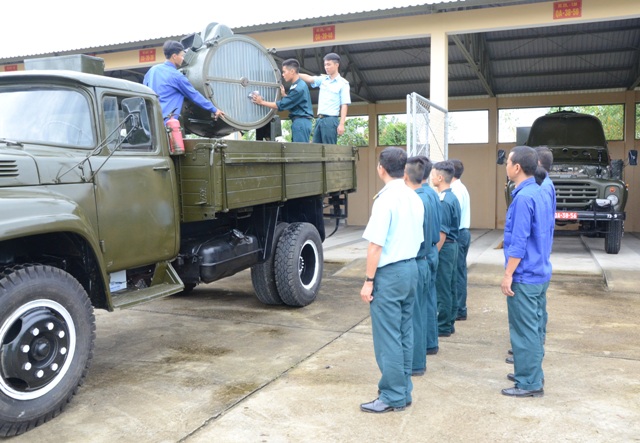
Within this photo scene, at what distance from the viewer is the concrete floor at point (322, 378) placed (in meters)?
3.55

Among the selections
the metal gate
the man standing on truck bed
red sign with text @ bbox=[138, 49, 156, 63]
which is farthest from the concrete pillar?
red sign with text @ bbox=[138, 49, 156, 63]

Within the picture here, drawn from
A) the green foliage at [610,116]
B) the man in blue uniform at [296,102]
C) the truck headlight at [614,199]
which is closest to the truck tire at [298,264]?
the man in blue uniform at [296,102]

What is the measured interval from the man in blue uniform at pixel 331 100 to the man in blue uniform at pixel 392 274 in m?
3.59

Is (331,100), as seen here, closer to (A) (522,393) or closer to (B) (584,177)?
(A) (522,393)

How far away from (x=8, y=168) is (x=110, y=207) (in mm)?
811

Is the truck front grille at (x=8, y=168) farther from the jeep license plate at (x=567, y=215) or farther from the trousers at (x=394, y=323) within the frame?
the jeep license plate at (x=567, y=215)

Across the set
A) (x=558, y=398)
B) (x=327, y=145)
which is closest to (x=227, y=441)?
(x=558, y=398)

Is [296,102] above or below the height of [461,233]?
above

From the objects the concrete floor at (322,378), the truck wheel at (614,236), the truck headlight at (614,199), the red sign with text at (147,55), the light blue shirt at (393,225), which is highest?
the red sign with text at (147,55)

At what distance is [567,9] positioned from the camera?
8758 mm

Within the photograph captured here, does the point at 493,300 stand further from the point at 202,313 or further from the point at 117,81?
the point at 117,81

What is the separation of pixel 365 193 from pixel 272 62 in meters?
11.5

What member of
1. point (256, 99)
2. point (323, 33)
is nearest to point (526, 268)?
point (256, 99)

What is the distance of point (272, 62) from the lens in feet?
22.2
